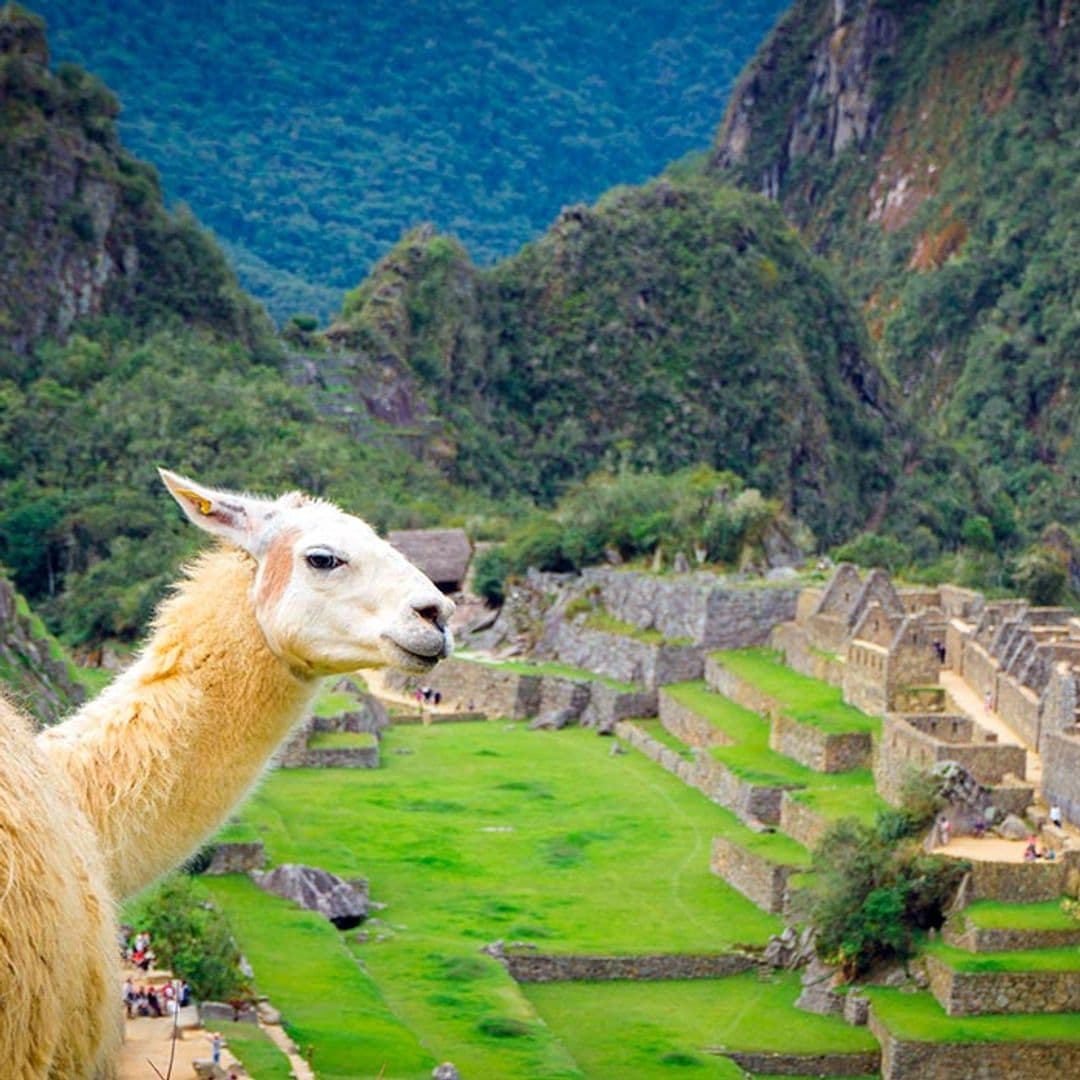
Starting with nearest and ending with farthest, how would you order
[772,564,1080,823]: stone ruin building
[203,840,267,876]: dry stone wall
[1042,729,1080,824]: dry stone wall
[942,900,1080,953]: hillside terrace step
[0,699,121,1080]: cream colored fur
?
[0,699,121,1080]: cream colored fur, [942,900,1080,953]: hillside terrace step, [1042,729,1080,824]: dry stone wall, [203,840,267,876]: dry stone wall, [772,564,1080,823]: stone ruin building

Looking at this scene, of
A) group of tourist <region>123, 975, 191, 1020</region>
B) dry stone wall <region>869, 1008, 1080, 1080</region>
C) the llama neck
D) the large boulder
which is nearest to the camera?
the llama neck

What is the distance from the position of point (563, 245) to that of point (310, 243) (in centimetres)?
2736

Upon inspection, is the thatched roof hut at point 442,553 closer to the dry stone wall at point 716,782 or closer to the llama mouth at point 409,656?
the dry stone wall at point 716,782

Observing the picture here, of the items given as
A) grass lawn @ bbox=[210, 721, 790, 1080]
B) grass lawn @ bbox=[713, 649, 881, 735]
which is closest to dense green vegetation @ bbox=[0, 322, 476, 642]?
grass lawn @ bbox=[210, 721, 790, 1080]

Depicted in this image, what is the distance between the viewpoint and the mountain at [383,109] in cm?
11531

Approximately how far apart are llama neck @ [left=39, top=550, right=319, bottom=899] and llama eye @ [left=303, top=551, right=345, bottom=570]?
0.24m

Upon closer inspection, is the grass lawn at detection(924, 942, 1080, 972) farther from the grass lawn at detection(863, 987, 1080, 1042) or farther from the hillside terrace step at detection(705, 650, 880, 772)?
the hillside terrace step at detection(705, 650, 880, 772)

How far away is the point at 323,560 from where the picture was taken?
7078 mm

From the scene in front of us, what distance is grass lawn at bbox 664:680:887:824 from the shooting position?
33.0 meters

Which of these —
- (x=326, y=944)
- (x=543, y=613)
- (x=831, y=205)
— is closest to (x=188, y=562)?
(x=326, y=944)

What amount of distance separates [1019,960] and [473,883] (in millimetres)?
7768

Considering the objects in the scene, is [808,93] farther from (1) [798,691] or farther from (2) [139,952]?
(2) [139,952]

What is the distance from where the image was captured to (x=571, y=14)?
14375cm

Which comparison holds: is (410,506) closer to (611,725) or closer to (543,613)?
(543,613)
